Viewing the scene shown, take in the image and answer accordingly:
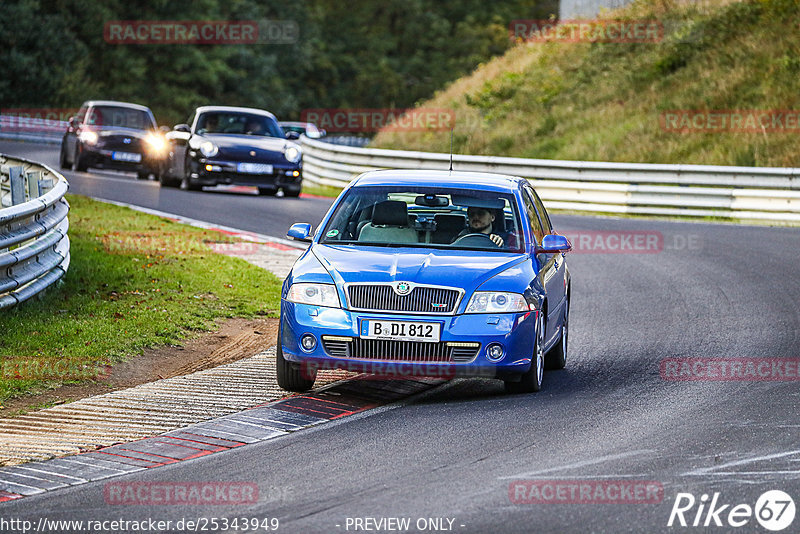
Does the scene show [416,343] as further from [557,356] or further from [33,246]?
[33,246]

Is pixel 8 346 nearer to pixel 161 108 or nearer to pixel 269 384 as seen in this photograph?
pixel 269 384

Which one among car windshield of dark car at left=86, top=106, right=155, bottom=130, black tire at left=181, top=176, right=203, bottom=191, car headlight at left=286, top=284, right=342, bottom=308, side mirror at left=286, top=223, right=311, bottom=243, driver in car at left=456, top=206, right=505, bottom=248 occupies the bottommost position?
black tire at left=181, top=176, right=203, bottom=191

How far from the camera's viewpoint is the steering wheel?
9.59 m

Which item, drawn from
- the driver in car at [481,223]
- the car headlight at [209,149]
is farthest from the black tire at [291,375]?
the car headlight at [209,149]

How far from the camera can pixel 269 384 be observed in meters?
9.34

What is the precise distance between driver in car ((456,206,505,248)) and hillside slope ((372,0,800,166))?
18579 mm

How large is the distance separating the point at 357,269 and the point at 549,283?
165 cm

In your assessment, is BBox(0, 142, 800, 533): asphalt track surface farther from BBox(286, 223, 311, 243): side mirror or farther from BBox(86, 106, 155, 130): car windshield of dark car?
BBox(86, 106, 155, 130): car windshield of dark car

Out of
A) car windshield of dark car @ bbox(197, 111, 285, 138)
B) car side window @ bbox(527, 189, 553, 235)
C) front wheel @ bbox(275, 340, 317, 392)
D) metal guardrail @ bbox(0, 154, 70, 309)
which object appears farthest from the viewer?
car windshield of dark car @ bbox(197, 111, 285, 138)

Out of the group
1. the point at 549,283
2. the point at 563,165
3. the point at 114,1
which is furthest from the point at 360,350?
the point at 114,1

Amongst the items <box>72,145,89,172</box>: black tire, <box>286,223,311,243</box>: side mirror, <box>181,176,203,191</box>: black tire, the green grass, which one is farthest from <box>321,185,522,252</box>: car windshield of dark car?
<box>72,145,89,172</box>: black tire

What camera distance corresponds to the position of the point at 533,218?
10211mm

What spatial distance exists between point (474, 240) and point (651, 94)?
25201 millimetres

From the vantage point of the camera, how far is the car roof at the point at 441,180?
10016 mm
